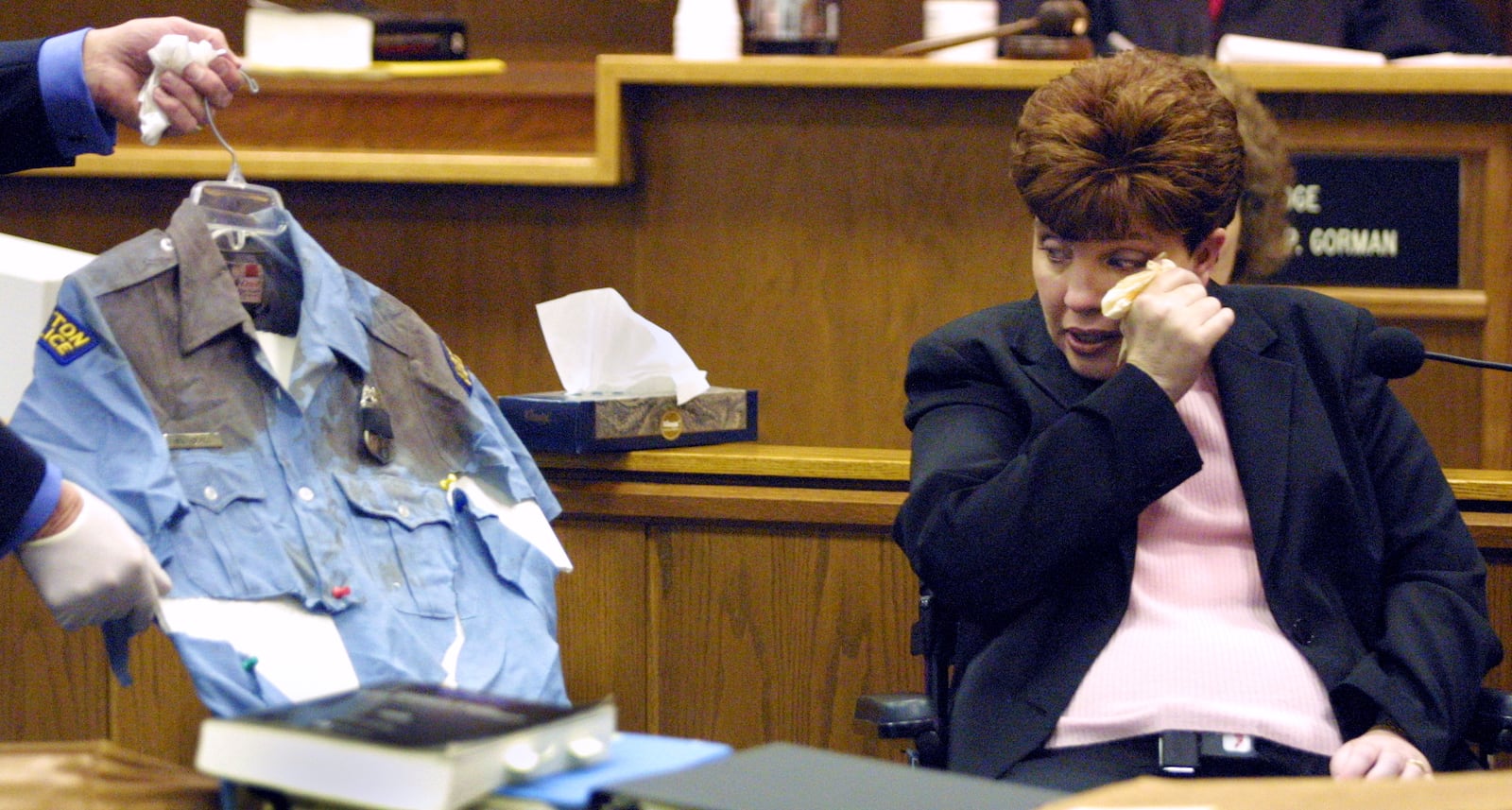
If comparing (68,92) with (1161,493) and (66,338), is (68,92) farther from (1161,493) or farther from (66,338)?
(1161,493)

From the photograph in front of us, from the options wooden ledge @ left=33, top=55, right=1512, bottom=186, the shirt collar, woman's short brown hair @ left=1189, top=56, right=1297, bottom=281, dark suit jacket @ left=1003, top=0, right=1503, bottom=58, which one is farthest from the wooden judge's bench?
the shirt collar

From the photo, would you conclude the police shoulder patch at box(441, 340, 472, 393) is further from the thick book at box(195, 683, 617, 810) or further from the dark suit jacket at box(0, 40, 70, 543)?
the thick book at box(195, 683, 617, 810)

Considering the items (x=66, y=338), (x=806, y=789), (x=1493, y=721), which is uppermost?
(x=66, y=338)

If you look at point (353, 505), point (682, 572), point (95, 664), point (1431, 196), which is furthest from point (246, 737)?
point (1431, 196)

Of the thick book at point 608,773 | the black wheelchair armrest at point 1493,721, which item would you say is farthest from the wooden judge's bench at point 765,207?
the thick book at point 608,773

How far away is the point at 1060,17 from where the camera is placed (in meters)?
2.69

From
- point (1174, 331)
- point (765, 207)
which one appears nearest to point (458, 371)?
point (1174, 331)

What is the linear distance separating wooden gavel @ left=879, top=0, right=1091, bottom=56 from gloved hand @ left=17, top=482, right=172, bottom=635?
177 cm

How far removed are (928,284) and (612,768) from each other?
1910 mm

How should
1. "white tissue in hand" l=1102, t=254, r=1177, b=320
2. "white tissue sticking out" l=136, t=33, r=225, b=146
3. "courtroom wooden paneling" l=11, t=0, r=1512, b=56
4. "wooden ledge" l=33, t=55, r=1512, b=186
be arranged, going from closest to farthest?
"white tissue in hand" l=1102, t=254, r=1177, b=320 → "white tissue sticking out" l=136, t=33, r=225, b=146 → "wooden ledge" l=33, t=55, r=1512, b=186 → "courtroom wooden paneling" l=11, t=0, r=1512, b=56

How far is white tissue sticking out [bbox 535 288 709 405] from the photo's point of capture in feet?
6.91

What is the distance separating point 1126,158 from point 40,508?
3.15 ft

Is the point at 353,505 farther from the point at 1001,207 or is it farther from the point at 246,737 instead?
the point at 1001,207

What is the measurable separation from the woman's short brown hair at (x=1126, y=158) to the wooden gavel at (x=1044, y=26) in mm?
1205
